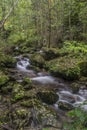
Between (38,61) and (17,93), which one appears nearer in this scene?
(17,93)

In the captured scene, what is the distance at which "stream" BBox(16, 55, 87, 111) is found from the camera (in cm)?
988

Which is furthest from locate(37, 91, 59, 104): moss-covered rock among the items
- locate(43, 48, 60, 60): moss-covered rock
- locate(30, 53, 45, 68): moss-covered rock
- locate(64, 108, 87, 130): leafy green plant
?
locate(43, 48, 60, 60): moss-covered rock

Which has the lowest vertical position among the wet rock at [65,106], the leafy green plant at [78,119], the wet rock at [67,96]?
the wet rock at [67,96]

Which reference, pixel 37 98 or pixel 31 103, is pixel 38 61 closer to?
pixel 37 98

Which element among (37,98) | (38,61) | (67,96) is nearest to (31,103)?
(37,98)

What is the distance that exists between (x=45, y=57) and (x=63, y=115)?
8.97m

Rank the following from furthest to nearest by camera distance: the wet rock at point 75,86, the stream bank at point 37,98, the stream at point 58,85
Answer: the wet rock at point 75,86
the stream at point 58,85
the stream bank at point 37,98

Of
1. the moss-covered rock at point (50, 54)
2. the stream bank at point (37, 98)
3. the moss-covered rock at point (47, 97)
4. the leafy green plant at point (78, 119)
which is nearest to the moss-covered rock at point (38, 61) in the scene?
the stream bank at point (37, 98)

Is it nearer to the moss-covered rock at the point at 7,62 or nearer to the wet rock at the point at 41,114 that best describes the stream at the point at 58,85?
the moss-covered rock at the point at 7,62

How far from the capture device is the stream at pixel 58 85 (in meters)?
9.88

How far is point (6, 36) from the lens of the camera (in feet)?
94.4

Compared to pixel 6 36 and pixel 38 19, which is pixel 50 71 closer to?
pixel 38 19

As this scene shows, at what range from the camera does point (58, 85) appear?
12031 mm

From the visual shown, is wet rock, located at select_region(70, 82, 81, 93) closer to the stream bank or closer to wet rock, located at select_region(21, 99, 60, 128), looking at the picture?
the stream bank
